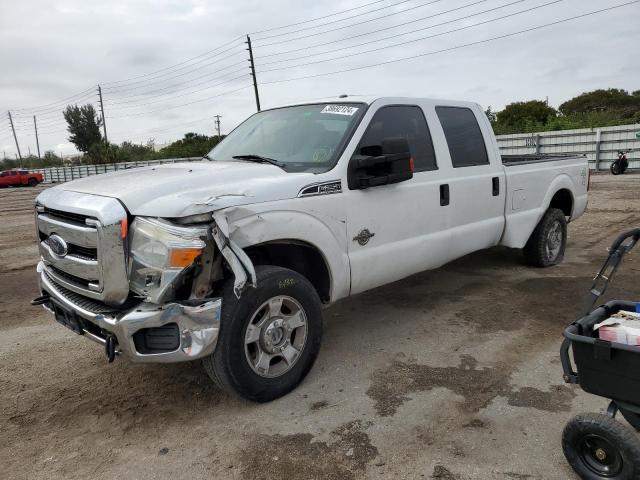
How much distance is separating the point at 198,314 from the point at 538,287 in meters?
3.96

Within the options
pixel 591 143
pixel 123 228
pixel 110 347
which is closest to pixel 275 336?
pixel 110 347

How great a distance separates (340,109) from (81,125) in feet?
233

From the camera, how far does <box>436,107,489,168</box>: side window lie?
462 cm

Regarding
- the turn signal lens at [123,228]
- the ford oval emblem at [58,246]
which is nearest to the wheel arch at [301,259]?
the turn signal lens at [123,228]

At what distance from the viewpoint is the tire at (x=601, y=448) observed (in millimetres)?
2182

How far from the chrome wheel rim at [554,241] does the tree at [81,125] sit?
68.7m

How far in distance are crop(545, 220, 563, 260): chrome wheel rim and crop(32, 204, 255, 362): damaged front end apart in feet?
14.8

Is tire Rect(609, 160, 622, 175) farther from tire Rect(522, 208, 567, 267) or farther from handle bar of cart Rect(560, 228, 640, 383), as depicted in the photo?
handle bar of cart Rect(560, 228, 640, 383)

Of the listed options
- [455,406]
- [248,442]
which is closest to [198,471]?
[248,442]

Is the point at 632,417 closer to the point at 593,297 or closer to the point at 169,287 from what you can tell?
the point at 593,297

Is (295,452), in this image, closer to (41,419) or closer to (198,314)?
(198,314)

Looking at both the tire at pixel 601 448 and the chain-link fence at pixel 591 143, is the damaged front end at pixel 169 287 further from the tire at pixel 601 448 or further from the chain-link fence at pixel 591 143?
the chain-link fence at pixel 591 143

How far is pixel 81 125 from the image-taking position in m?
66.4

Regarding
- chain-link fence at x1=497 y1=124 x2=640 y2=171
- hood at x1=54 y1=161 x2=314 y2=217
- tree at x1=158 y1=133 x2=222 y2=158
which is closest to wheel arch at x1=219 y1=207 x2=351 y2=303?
hood at x1=54 y1=161 x2=314 y2=217
